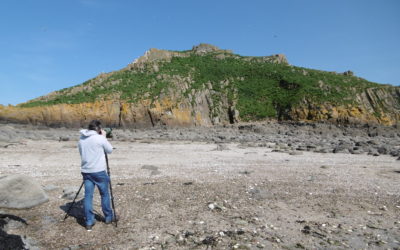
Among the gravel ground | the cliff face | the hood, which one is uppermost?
the cliff face

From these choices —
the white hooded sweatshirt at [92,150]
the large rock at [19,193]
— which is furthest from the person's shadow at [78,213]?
the white hooded sweatshirt at [92,150]

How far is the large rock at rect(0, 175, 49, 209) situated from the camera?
272 inches

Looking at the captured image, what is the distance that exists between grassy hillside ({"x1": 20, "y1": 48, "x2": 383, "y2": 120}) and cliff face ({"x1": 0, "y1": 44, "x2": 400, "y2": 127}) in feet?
0.51

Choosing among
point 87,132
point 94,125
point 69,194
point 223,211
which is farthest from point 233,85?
point 87,132

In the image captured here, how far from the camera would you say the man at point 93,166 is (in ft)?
20.1

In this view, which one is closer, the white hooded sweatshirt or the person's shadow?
the white hooded sweatshirt

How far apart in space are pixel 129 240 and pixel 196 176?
5705 millimetres

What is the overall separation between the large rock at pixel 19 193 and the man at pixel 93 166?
2.07 metres

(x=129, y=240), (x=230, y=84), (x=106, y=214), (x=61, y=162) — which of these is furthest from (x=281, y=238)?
(x=230, y=84)

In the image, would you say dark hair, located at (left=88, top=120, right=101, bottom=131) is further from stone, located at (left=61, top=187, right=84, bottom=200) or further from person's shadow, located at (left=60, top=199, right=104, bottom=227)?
stone, located at (left=61, top=187, right=84, bottom=200)

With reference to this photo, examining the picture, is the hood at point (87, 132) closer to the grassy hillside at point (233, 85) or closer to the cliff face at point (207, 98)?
the cliff face at point (207, 98)

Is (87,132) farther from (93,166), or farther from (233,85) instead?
(233,85)

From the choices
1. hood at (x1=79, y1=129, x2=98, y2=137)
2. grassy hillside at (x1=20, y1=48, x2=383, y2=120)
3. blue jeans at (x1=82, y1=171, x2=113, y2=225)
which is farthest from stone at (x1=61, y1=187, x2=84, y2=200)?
grassy hillside at (x1=20, y1=48, x2=383, y2=120)

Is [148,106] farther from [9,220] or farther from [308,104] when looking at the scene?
[9,220]
